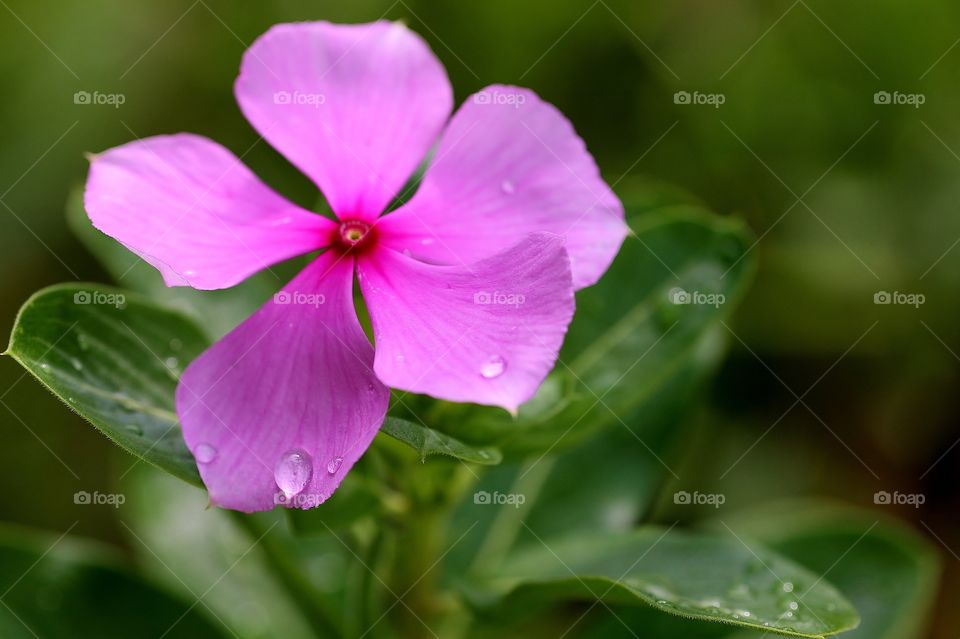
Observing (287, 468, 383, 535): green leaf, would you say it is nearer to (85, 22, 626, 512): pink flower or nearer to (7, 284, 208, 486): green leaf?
(7, 284, 208, 486): green leaf

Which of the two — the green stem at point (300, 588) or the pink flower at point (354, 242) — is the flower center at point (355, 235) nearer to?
the pink flower at point (354, 242)

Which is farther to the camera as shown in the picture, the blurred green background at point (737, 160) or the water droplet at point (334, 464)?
the blurred green background at point (737, 160)

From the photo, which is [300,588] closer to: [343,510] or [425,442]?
[343,510]

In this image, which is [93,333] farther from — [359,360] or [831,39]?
[831,39]

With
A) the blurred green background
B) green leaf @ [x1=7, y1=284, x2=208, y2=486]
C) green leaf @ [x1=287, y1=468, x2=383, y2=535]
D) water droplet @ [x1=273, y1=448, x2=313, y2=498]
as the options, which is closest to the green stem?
green leaf @ [x1=287, y1=468, x2=383, y2=535]

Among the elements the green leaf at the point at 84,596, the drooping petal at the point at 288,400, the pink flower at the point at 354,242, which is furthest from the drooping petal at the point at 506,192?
the green leaf at the point at 84,596

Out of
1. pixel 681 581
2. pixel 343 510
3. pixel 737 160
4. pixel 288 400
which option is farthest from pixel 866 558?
pixel 288 400
